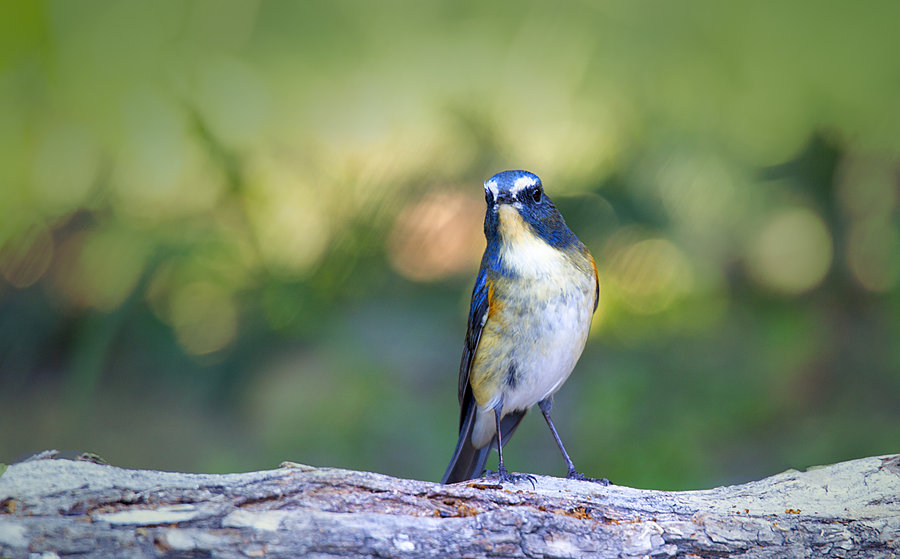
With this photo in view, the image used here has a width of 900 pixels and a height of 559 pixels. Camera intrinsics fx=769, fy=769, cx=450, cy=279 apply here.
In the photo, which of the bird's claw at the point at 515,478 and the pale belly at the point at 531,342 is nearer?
the bird's claw at the point at 515,478

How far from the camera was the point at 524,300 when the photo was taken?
270 cm

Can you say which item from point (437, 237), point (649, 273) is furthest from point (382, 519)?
point (649, 273)

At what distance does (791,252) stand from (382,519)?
2.95 m

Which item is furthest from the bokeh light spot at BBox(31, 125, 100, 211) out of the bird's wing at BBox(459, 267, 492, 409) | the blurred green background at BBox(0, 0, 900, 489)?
the bird's wing at BBox(459, 267, 492, 409)

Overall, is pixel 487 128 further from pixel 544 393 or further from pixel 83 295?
Answer: pixel 83 295

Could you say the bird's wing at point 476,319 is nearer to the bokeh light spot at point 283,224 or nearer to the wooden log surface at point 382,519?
the wooden log surface at point 382,519

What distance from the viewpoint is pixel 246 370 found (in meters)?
3.80

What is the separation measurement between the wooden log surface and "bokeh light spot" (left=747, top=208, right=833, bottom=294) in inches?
72.7

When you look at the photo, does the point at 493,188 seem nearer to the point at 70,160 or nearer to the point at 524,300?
the point at 524,300

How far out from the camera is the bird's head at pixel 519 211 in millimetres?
2682

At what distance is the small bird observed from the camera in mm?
2695

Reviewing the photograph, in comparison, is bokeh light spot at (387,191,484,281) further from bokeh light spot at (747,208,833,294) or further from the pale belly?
bokeh light spot at (747,208,833,294)

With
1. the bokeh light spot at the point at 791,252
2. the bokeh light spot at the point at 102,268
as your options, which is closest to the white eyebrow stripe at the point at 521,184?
the bokeh light spot at the point at 791,252

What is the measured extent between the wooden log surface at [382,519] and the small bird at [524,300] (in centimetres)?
60
